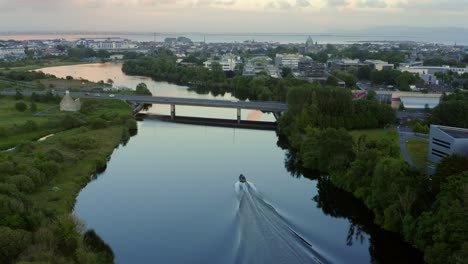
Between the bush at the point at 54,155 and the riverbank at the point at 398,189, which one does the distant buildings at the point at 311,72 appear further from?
the bush at the point at 54,155

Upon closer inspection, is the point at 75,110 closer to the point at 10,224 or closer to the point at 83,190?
the point at 83,190

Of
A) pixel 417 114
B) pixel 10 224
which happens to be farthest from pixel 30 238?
pixel 417 114

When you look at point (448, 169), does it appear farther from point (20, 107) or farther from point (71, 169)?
point (20, 107)

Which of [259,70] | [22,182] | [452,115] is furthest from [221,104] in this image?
[259,70]

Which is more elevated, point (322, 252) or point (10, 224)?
point (10, 224)

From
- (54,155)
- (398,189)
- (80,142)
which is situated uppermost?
(398,189)

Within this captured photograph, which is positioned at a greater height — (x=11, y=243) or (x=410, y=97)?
(x=410, y=97)

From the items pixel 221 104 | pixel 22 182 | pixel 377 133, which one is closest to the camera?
pixel 22 182
